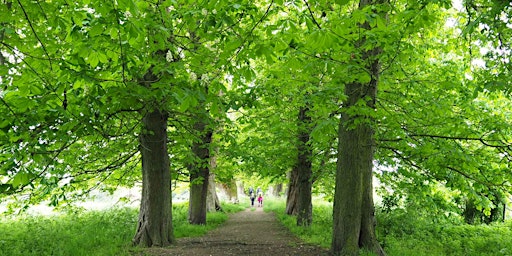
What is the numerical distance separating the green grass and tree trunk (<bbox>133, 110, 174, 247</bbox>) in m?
0.52

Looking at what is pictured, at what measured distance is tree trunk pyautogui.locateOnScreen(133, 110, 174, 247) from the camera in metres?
7.82

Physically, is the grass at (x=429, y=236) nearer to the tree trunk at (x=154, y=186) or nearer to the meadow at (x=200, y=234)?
the meadow at (x=200, y=234)

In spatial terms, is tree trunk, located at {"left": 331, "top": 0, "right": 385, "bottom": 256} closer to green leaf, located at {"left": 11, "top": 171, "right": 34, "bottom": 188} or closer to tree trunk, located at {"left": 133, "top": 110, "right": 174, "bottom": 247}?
tree trunk, located at {"left": 133, "top": 110, "right": 174, "bottom": 247}

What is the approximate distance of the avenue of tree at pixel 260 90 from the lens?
3736 millimetres

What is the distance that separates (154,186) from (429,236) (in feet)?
26.8

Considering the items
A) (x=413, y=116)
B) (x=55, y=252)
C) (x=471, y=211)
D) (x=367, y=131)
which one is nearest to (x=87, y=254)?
(x=55, y=252)

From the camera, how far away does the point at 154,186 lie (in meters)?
7.93

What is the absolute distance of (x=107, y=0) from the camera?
333cm

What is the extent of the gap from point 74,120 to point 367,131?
5.08 m

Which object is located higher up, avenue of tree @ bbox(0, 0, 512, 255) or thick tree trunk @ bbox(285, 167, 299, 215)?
avenue of tree @ bbox(0, 0, 512, 255)

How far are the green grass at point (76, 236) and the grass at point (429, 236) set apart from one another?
4.27m

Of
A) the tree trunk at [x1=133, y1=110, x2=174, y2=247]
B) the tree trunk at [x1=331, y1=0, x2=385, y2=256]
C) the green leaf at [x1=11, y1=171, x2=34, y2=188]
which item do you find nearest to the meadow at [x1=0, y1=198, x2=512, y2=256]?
the tree trunk at [x1=133, y1=110, x2=174, y2=247]

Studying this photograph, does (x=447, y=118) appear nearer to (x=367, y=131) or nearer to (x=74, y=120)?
(x=367, y=131)

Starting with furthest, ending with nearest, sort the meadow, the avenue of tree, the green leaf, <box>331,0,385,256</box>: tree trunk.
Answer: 1. the meadow
2. <box>331,0,385,256</box>: tree trunk
3. the avenue of tree
4. the green leaf
